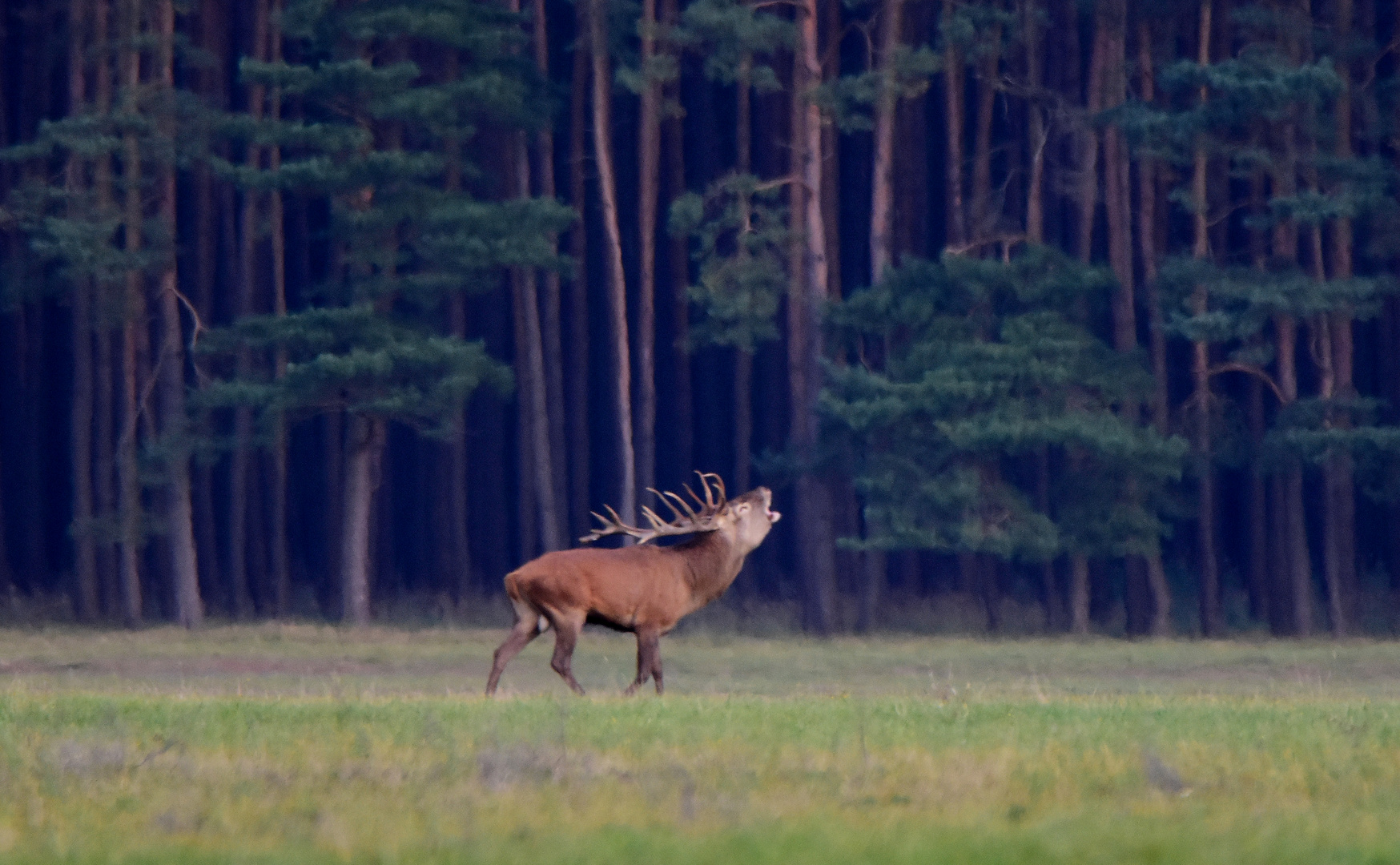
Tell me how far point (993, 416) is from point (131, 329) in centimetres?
1357

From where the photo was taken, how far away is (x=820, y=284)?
29.7 metres

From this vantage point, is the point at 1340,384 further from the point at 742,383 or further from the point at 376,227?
the point at 376,227

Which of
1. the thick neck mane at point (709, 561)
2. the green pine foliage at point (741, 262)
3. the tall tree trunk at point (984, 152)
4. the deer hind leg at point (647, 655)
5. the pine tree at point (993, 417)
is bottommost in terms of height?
the deer hind leg at point (647, 655)

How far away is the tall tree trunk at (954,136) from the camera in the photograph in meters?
31.2

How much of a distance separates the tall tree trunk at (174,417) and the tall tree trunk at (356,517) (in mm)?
2401

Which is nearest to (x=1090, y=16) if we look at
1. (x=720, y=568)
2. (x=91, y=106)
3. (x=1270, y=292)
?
(x=1270, y=292)

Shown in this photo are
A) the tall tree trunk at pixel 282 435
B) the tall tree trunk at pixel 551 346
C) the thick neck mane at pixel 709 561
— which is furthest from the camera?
the tall tree trunk at pixel 551 346

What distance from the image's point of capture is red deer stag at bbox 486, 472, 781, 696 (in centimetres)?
1608

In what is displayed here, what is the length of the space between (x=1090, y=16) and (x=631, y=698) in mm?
20686

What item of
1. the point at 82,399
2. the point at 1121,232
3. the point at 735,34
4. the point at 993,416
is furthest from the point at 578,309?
the point at 993,416

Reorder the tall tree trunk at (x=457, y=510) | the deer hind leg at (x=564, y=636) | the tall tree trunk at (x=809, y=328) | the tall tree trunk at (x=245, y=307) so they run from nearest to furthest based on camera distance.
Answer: the deer hind leg at (x=564, y=636) → the tall tree trunk at (x=809, y=328) → the tall tree trunk at (x=245, y=307) → the tall tree trunk at (x=457, y=510)

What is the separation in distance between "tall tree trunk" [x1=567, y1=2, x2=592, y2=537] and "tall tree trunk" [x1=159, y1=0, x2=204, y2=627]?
264 inches

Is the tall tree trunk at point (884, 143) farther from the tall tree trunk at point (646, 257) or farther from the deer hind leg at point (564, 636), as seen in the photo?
the deer hind leg at point (564, 636)

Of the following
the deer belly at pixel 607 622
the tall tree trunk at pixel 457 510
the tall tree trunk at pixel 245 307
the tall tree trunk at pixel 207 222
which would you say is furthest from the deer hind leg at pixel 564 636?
the tall tree trunk at pixel 207 222
